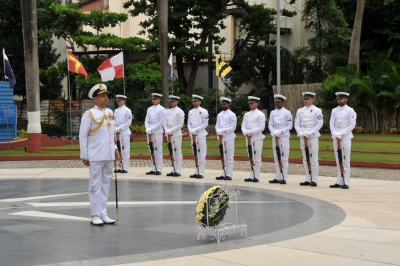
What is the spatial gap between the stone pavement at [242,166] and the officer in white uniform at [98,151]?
8.52 meters

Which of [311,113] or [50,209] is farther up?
[311,113]

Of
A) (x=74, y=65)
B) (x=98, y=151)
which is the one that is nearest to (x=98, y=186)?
(x=98, y=151)

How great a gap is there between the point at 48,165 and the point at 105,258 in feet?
46.4

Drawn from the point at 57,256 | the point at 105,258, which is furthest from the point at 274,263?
the point at 57,256

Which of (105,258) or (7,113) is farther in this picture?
(7,113)

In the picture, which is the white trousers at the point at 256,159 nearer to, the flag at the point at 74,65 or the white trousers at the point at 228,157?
the white trousers at the point at 228,157

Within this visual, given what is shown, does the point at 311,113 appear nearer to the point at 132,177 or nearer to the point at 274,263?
the point at 132,177

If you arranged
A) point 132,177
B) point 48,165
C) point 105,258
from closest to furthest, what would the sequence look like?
point 105,258
point 132,177
point 48,165

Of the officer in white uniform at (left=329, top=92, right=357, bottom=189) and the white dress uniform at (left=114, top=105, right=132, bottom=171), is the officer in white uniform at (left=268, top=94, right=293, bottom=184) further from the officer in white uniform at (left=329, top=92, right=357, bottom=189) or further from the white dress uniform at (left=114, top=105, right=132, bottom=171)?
the white dress uniform at (left=114, top=105, right=132, bottom=171)

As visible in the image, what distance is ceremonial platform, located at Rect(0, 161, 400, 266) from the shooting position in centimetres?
780

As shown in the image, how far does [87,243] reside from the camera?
883 centimetres

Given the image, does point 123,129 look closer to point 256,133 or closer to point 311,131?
point 256,133

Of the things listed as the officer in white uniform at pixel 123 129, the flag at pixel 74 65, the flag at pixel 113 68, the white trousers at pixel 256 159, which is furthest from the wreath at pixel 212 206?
the flag at pixel 74 65

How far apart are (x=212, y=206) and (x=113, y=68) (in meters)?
21.1
